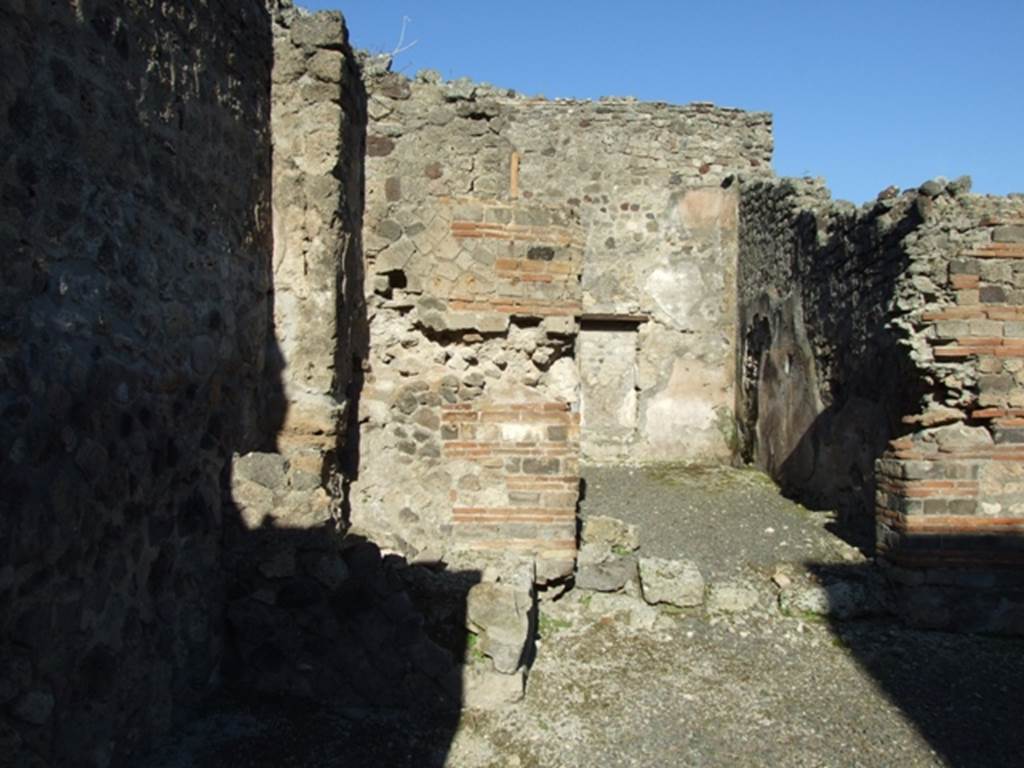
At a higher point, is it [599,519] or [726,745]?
[599,519]

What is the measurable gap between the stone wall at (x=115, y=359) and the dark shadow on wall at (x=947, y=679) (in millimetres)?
3209

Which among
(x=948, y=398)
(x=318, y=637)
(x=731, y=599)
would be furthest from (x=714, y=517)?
(x=318, y=637)

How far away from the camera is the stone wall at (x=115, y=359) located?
Result: 221 cm

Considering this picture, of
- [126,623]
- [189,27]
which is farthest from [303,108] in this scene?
[126,623]

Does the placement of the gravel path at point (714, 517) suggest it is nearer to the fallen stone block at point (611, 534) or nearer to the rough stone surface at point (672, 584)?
the fallen stone block at point (611, 534)

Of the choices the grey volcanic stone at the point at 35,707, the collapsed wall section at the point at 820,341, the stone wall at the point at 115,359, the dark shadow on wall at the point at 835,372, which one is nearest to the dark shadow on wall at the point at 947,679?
the dark shadow on wall at the point at 835,372

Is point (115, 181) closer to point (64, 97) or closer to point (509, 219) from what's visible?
point (64, 97)

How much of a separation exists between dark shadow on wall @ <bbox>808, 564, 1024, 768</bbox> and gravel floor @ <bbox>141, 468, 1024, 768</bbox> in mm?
11

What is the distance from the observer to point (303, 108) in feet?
13.9

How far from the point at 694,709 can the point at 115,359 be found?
290 centimetres

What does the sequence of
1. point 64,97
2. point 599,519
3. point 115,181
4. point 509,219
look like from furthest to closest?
1. point 599,519
2. point 509,219
3. point 115,181
4. point 64,97

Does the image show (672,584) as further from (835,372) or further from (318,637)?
(835,372)

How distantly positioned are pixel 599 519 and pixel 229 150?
377 cm

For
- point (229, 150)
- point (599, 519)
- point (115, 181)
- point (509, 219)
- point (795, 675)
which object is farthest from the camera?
point (599, 519)
